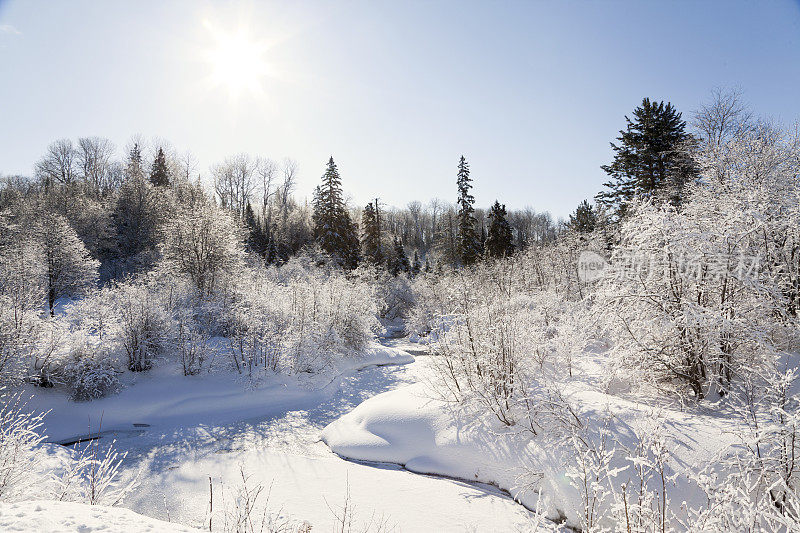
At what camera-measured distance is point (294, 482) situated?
638cm

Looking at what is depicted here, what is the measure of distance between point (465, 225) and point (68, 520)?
34047 mm

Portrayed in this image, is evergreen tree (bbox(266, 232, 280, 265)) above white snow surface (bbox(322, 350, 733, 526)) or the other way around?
above

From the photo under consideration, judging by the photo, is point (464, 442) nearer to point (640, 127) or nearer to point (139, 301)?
point (139, 301)

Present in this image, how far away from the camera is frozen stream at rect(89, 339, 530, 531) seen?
206 inches

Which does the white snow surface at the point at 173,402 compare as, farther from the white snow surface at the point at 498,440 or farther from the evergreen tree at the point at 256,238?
the evergreen tree at the point at 256,238

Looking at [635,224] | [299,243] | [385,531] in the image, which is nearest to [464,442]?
[385,531]

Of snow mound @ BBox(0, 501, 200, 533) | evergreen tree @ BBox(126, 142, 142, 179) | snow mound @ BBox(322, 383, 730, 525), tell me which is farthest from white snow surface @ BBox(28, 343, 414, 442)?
evergreen tree @ BBox(126, 142, 142, 179)

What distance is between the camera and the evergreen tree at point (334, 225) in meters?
32.0

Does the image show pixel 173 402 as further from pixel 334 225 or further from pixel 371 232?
pixel 371 232

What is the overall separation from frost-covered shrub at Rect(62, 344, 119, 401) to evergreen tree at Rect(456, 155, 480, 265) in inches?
1109

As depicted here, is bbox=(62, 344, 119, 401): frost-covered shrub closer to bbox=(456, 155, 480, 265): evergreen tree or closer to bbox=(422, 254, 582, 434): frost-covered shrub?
bbox=(422, 254, 582, 434): frost-covered shrub

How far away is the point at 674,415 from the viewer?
19.0ft

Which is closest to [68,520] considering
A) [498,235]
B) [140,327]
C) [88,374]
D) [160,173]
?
[88,374]

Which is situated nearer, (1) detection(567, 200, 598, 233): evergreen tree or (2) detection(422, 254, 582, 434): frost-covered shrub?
(2) detection(422, 254, 582, 434): frost-covered shrub
